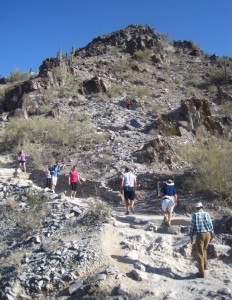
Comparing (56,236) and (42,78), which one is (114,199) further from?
(42,78)

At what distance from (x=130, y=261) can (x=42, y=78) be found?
2322 centimetres

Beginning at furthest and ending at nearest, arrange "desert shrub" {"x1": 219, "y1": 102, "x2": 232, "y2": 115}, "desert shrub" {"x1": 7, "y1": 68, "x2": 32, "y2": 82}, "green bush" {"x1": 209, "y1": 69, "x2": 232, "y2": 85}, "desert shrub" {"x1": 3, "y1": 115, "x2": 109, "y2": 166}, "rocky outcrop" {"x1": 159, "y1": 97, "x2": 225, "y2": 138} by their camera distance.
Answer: "desert shrub" {"x1": 7, "y1": 68, "x2": 32, "y2": 82} → "green bush" {"x1": 209, "y1": 69, "x2": 232, "y2": 85} → "desert shrub" {"x1": 219, "y1": 102, "x2": 232, "y2": 115} → "rocky outcrop" {"x1": 159, "y1": 97, "x2": 225, "y2": 138} → "desert shrub" {"x1": 3, "y1": 115, "x2": 109, "y2": 166}

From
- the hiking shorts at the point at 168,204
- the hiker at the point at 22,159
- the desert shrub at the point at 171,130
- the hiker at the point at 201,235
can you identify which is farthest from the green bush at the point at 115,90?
the hiker at the point at 201,235

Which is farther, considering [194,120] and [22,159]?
[194,120]

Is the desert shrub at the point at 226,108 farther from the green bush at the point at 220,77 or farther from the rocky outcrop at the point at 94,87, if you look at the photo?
the green bush at the point at 220,77

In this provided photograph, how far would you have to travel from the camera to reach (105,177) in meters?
15.3

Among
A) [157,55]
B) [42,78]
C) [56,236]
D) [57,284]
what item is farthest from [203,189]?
[157,55]

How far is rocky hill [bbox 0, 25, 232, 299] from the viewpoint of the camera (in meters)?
7.71

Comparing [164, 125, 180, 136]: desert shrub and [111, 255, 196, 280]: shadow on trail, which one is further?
[164, 125, 180, 136]: desert shrub

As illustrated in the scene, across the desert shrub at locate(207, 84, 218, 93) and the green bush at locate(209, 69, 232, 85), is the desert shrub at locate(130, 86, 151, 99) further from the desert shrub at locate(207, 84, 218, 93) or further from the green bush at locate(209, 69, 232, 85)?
the green bush at locate(209, 69, 232, 85)

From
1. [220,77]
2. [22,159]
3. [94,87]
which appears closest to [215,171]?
[22,159]

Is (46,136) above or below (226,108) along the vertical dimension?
below

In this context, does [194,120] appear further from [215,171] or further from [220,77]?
[220,77]

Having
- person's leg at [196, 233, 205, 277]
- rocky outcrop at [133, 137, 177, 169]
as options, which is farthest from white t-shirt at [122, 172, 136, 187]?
rocky outcrop at [133, 137, 177, 169]
